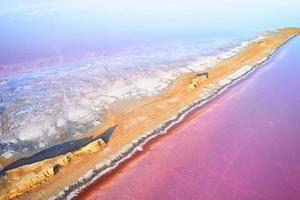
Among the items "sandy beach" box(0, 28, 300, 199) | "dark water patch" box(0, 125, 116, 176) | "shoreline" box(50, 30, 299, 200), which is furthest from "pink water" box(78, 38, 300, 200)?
"dark water patch" box(0, 125, 116, 176)

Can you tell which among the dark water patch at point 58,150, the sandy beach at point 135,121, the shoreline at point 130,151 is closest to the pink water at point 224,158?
the shoreline at point 130,151

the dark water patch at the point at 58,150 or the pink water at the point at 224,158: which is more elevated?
the dark water patch at the point at 58,150

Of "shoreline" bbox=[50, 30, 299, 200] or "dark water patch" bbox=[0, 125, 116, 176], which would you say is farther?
"dark water patch" bbox=[0, 125, 116, 176]

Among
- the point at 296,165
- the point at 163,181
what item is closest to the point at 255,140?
the point at 296,165

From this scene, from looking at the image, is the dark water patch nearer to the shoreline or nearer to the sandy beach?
the sandy beach

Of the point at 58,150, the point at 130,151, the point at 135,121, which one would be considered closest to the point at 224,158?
the point at 130,151

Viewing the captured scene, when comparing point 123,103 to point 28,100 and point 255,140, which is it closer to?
point 28,100

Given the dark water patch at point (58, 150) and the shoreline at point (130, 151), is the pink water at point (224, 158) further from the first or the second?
the dark water patch at point (58, 150)

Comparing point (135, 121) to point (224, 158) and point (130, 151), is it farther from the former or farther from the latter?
point (224, 158)
